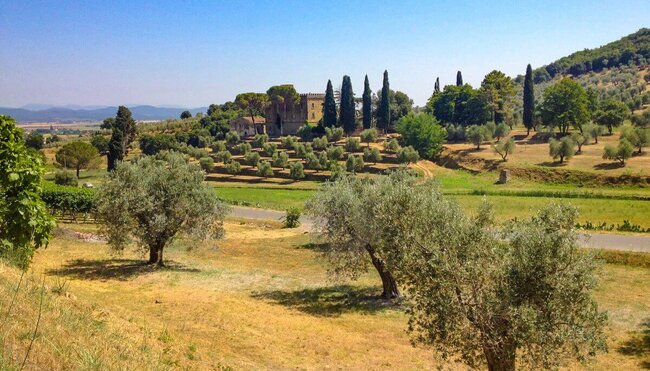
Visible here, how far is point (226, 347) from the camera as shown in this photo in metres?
19.8

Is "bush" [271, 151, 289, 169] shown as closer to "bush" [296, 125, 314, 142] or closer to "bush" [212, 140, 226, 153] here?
"bush" [212, 140, 226, 153]

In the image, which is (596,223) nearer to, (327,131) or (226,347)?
(226,347)

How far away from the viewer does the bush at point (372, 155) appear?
102 m

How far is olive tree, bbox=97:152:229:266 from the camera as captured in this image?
3422cm

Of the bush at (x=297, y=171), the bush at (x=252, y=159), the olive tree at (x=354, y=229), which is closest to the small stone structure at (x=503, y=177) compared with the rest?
the bush at (x=297, y=171)

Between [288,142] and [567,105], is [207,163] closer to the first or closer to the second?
[288,142]

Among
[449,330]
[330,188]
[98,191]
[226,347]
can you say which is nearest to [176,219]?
[98,191]

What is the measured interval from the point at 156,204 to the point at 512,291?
2713cm

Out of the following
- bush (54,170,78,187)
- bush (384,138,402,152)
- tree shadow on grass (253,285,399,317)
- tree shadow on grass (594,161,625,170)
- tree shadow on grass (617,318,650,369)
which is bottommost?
tree shadow on grass (617,318,650,369)

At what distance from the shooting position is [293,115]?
152 metres

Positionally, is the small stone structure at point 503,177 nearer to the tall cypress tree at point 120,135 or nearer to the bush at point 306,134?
the bush at point 306,134

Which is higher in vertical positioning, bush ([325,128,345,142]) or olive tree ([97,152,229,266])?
bush ([325,128,345,142])

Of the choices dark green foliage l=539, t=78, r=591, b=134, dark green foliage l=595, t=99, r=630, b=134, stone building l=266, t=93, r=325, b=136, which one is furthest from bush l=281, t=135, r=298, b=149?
dark green foliage l=595, t=99, r=630, b=134

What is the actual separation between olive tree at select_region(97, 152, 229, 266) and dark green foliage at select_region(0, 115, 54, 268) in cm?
1592
